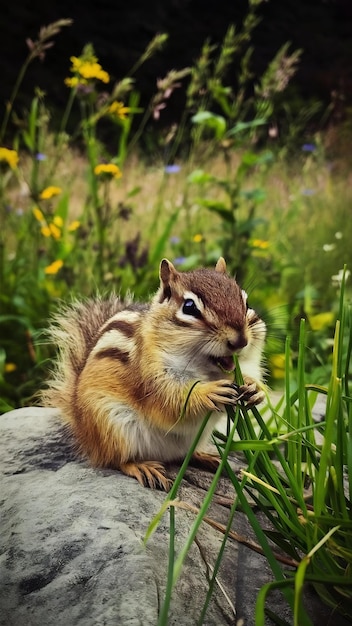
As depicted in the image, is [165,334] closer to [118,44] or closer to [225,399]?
[225,399]

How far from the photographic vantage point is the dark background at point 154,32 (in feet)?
27.4

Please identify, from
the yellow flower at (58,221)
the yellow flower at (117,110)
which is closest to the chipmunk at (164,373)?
the yellow flower at (117,110)

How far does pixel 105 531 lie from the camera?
1533mm

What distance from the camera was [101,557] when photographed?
Answer: 4.84 feet

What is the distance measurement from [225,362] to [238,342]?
120 millimetres

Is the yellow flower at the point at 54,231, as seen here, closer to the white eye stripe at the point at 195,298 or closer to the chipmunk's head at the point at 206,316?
the chipmunk's head at the point at 206,316

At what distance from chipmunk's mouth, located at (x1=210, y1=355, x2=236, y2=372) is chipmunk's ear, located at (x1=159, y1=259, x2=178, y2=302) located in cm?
21

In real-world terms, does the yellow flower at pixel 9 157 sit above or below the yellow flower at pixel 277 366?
above

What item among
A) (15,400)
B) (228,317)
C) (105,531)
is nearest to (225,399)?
(228,317)

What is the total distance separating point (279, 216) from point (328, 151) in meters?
2.82

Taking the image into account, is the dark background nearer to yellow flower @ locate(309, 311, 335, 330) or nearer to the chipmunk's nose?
yellow flower @ locate(309, 311, 335, 330)

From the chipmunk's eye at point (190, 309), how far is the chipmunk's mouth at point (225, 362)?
11 cm

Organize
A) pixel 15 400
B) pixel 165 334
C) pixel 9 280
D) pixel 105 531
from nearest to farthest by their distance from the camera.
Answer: pixel 105 531, pixel 165 334, pixel 15 400, pixel 9 280

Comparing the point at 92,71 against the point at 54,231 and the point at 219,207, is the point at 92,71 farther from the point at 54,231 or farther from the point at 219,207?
the point at 219,207
